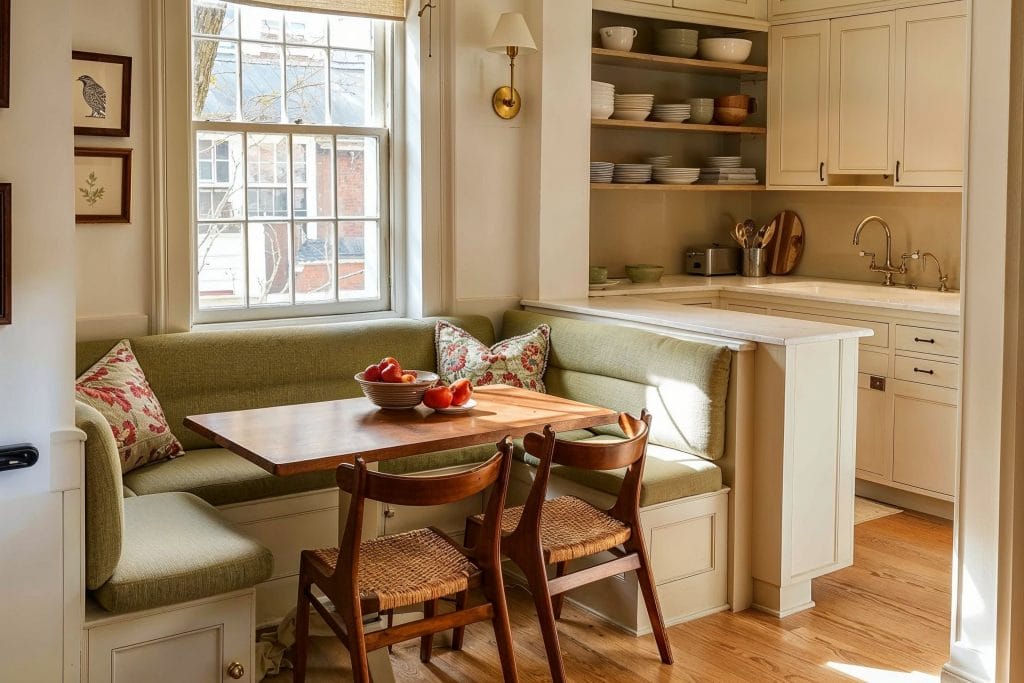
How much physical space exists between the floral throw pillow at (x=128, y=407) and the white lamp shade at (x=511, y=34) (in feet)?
6.42

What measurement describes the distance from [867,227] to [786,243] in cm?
49

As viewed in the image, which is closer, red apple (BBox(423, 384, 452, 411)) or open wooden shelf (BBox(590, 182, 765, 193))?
red apple (BBox(423, 384, 452, 411))

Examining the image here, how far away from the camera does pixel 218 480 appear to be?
11.5 feet

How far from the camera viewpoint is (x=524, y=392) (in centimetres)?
377

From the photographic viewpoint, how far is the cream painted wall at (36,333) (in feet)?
8.07

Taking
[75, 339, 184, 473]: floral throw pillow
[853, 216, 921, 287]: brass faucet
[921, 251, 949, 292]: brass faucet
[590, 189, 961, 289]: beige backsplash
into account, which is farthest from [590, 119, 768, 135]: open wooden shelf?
[75, 339, 184, 473]: floral throw pillow

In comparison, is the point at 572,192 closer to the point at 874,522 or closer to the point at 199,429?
the point at 874,522

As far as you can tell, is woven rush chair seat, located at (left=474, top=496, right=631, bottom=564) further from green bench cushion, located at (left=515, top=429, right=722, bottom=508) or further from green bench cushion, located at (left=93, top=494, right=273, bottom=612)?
green bench cushion, located at (left=93, top=494, right=273, bottom=612)

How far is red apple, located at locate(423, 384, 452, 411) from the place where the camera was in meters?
3.30

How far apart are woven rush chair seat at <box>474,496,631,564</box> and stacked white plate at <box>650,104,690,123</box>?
290 cm

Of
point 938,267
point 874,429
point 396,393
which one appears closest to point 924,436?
point 874,429

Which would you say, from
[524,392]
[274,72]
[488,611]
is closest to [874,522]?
[524,392]

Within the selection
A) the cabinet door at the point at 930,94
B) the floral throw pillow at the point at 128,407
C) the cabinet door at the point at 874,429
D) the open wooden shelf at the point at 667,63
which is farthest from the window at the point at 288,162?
the cabinet door at the point at 930,94

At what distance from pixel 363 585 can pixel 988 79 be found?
2.09 meters
